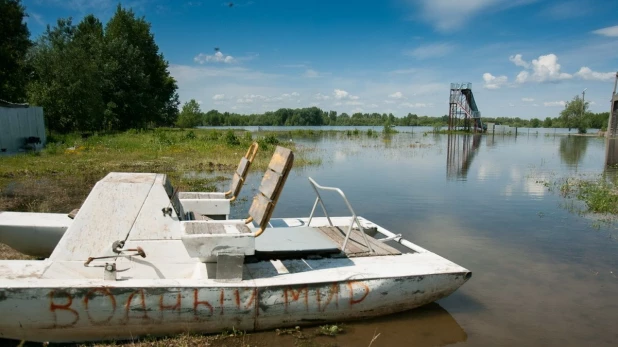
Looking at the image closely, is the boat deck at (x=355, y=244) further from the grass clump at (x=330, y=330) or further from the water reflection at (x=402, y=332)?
the grass clump at (x=330, y=330)

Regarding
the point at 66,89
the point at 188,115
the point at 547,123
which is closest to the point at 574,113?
the point at 547,123

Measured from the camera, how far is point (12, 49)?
26.7 m

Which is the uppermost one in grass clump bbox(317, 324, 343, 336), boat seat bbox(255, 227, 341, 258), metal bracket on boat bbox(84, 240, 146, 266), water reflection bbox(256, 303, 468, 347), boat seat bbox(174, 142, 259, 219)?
boat seat bbox(174, 142, 259, 219)

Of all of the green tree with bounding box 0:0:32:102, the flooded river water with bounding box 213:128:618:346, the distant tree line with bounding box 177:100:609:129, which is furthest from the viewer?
the distant tree line with bounding box 177:100:609:129

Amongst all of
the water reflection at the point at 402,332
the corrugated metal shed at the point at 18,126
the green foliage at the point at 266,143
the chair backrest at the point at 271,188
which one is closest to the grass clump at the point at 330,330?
the water reflection at the point at 402,332

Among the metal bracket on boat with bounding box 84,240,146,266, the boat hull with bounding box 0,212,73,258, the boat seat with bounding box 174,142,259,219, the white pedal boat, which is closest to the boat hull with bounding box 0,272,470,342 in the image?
the white pedal boat

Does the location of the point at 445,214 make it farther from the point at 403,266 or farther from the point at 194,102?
the point at 194,102

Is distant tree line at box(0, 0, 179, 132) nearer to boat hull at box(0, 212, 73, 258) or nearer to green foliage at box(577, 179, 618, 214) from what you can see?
boat hull at box(0, 212, 73, 258)

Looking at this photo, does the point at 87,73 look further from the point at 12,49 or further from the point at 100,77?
the point at 100,77

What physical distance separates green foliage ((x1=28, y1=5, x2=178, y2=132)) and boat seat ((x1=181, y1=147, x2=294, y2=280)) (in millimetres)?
28435

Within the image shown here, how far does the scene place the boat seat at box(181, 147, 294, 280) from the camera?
384cm

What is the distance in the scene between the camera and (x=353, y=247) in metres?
5.30

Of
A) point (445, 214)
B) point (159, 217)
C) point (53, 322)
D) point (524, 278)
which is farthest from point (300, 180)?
point (53, 322)

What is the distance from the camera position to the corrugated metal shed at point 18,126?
17953 mm
